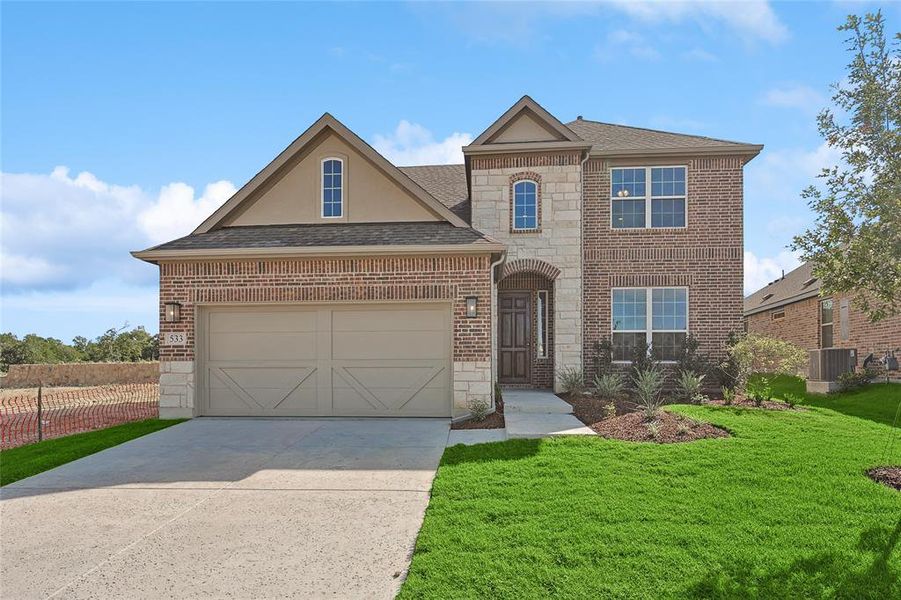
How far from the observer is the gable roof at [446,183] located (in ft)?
51.9

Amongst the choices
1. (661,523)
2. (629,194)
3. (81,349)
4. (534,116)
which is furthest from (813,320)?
(81,349)

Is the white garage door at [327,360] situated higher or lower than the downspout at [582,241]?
lower

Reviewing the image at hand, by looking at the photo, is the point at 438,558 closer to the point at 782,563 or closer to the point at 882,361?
the point at 782,563

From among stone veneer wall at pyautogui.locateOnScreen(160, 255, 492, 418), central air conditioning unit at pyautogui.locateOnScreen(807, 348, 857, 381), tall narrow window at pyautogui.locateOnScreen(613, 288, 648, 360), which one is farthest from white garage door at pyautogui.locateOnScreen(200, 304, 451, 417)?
central air conditioning unit at pyautogui.locateOnScreen(807, 348, 857, 381)

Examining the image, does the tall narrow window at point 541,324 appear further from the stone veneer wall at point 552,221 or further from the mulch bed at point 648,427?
the mulch bed at point 648,427

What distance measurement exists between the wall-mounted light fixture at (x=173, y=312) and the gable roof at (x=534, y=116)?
25.1ft

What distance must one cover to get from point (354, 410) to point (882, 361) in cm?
1350

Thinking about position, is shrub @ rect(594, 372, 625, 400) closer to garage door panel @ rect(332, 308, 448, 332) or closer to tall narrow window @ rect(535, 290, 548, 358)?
tall narrow window @ rect(535, 290, 548, 358)

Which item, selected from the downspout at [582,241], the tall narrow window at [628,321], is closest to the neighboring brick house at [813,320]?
the tall narrow window at [628,321]

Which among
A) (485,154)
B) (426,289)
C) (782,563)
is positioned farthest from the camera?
(485,154)

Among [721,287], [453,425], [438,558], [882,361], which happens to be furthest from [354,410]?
[882,361]

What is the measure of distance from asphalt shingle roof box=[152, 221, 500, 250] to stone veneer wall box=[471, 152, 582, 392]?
269cm

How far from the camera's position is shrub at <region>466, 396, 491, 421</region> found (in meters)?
10.3

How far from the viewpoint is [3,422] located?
12711mm
